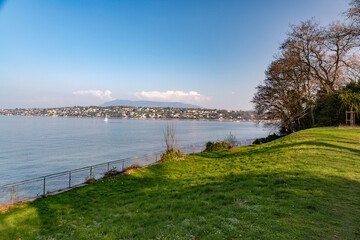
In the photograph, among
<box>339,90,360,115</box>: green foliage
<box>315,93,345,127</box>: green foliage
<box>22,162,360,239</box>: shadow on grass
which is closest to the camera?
<box>22,162,360,239</box>: shadow on grass

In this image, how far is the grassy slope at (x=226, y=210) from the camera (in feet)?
17.6

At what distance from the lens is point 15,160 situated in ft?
105

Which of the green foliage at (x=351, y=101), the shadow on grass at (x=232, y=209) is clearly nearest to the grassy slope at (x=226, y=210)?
the shadow on grass at (x=232, y=209)

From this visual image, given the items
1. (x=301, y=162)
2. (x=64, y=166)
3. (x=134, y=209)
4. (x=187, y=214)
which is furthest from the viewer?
(x=64, y=166)

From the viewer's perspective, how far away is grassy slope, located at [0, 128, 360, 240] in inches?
211

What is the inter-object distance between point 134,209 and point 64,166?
83.9ft

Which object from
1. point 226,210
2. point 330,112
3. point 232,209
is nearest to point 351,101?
point 330,112

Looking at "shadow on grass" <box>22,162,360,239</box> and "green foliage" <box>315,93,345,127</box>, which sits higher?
"green foliage" <box>315,93,345,127</box>

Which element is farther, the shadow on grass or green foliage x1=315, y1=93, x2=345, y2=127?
green foliage x1=315, y1=93, x2=345, y2=127

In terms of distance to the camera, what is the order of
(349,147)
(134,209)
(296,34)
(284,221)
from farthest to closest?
(296,34)
(349,147)
(134,209)
(284,221)

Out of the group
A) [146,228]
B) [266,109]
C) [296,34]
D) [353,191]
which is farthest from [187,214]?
[296,34]

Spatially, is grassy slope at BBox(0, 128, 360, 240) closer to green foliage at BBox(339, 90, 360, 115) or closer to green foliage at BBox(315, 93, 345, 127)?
green foliage at BBox(339, 90, 360, 115)

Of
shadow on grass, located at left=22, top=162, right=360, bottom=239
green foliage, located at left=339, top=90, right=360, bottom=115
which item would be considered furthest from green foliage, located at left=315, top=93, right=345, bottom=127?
Result: shadow on grass, located at left=22, top=162, right=360, bottom=239

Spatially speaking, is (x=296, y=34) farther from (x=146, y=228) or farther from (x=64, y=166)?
(x=64, y=166)
